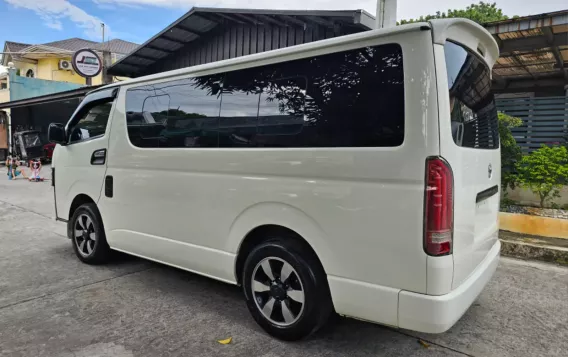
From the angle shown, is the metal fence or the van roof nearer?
the van roof

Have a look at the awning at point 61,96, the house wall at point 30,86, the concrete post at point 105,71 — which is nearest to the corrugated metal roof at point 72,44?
the house wall at point 30,86

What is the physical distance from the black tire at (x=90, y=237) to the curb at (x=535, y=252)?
4.75 m

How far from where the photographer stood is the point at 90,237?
448 centimetres

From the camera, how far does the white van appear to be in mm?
2207

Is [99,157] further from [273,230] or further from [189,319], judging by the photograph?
[273,230]

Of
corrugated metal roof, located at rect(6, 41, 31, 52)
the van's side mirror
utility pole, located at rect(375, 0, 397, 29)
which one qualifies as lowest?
the van's side mirror

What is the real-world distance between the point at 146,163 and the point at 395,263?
8.01 ft

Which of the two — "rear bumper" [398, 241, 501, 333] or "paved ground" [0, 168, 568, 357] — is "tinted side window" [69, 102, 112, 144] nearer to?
"paved ground" [0, 168, 568, 357]

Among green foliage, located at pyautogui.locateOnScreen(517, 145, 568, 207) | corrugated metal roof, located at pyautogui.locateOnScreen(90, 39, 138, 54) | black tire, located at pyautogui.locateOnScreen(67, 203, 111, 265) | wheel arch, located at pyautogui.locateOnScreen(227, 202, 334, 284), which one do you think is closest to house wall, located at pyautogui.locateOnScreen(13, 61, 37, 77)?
corrugated metal roof, located at pyautogui.locateOnScreen(90, 39, 138, 54)

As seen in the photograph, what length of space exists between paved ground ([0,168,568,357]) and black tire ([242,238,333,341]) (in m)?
0.13

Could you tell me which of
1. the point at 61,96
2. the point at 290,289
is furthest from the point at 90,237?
the point at 61,96

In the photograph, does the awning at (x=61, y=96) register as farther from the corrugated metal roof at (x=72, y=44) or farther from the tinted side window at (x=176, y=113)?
the corrugated metal roof at (x=72, y=44)

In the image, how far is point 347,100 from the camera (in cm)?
248

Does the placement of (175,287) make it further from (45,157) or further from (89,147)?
(45,157)
